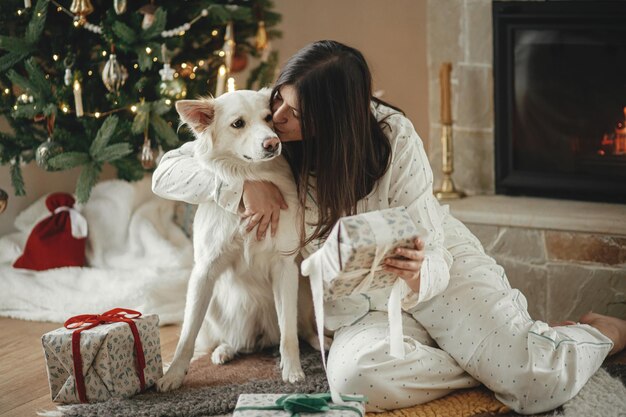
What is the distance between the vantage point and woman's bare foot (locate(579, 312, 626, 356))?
2.25m

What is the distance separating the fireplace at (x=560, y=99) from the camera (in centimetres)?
282

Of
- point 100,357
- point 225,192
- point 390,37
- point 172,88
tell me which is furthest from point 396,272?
point 390,37

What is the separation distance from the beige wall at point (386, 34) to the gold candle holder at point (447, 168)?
0.71 metres

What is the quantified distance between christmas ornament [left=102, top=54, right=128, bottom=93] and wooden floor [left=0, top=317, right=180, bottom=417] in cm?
81

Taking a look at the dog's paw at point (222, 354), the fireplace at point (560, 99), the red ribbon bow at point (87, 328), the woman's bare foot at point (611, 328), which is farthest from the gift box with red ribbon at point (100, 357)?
the fireplace at point (560, 99)

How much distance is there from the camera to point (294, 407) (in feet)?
5.17

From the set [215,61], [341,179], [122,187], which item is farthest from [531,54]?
[122,187]

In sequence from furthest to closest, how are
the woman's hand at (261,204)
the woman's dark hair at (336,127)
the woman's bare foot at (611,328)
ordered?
1. the woman's bare foot at (611,328)
2. the woman's hand at (261,204)
3. the woman's dark hair at (336,127)

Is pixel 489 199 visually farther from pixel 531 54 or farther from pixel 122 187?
pixel 122 187

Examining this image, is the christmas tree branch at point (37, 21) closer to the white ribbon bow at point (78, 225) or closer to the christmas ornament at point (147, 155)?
the christmas ornament at point (147, 155)

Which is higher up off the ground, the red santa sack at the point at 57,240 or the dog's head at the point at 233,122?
the dog's head at the point at 233,122

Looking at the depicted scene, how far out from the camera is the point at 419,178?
1941 mm

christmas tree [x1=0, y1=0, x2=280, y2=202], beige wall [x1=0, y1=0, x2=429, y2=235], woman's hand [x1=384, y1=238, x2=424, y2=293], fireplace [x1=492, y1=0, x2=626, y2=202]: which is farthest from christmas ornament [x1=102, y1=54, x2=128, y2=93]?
woman's hand [x1=384, y1=238, x2=424, y2=293]

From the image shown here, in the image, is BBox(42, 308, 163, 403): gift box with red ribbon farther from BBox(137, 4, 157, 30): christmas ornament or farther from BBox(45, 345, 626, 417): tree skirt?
BBox(137, 4, 157, 30): christmas ornament
